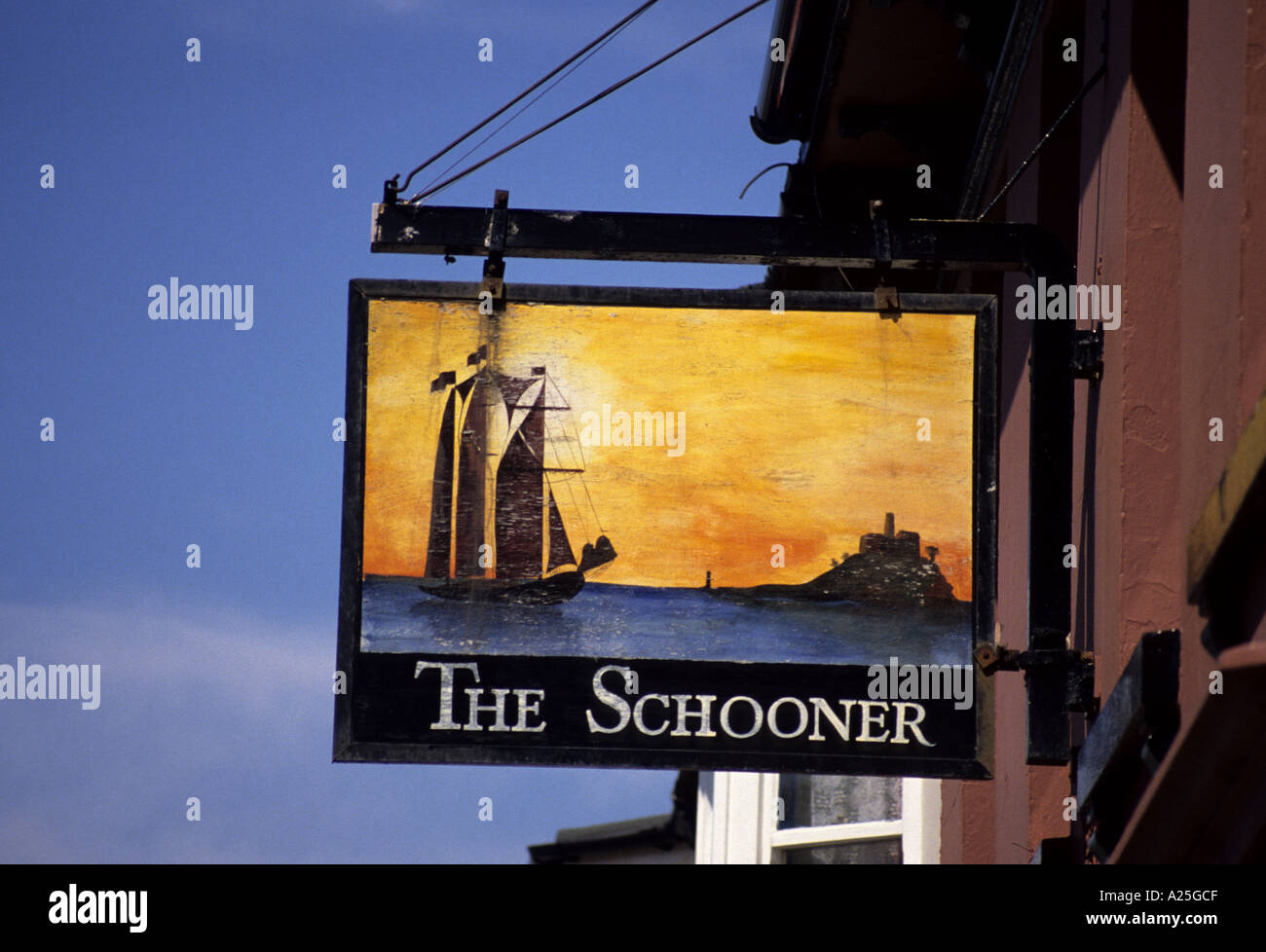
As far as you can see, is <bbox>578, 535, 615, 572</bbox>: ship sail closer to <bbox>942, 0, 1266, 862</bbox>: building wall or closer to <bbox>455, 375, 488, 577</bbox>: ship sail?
<bbox>455, 375, 488, 577</bbox>: ship sail

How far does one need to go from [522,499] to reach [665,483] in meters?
0.45

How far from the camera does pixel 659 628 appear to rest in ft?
16.8

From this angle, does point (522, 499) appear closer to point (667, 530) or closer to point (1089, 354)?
point (667, 530)

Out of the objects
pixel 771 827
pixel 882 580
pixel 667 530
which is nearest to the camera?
pixel 882 580

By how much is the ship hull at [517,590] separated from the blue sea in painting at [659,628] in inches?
0.8

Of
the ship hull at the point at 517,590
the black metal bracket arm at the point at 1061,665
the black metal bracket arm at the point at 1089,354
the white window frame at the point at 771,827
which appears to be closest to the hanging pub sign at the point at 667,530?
the ship hull at the point at 517,590

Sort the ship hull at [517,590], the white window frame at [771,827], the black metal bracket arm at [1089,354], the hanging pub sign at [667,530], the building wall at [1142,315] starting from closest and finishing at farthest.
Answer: the building wall at [1142,315] < the hanging pub sign at [667,530] < the ship hull at [517,590] < the black metal bracket arm at [1089,354] < the white window frame at [771,827]

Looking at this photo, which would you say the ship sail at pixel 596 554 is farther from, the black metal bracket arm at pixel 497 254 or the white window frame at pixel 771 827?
the white window frame at pixel 771 827

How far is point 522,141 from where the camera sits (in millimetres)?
6016

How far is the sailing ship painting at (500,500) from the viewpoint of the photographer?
511cm

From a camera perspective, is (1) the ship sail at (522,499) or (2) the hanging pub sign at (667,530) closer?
(2) the hanging pub sign at (667,530)

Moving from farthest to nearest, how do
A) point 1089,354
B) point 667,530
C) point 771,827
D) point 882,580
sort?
point 771,827, point 1089,354, point 667,530, point 882,580

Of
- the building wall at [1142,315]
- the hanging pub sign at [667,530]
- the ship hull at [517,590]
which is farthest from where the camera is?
the ship hull at [517,590]

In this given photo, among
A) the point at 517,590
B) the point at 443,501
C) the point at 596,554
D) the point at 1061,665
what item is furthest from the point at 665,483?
the point at 1061,665
